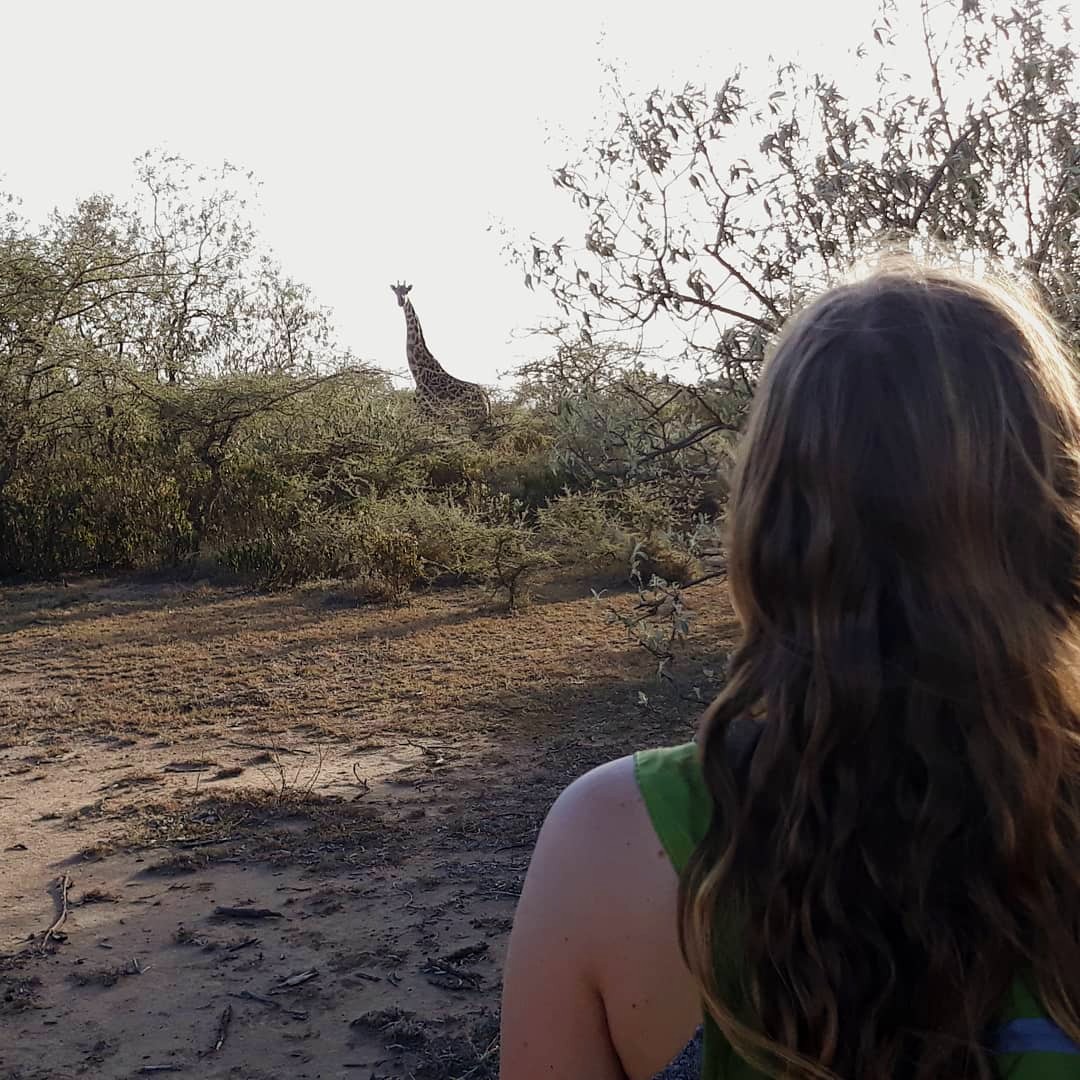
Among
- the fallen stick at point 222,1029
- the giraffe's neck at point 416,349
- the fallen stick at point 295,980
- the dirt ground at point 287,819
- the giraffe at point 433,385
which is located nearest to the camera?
the fallen stick at point 222,1029

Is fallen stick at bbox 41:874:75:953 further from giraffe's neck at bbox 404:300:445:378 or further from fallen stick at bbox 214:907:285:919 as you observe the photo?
giraffe's neck at bbox 404:300:445:378

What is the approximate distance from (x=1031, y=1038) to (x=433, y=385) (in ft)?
42.2

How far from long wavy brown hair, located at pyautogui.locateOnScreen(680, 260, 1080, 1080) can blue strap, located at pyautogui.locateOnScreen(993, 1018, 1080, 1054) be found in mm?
11

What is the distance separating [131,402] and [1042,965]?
11.1 meters

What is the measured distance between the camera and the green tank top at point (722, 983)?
0.87 metres

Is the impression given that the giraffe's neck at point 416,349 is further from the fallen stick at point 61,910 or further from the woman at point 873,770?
the woman at point 873,770

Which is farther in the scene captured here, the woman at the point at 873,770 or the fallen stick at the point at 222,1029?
the fallen stick at the point at 222,1029

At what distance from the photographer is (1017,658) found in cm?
93

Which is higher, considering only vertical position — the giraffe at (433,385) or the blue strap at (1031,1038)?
the giraffe at (433,385)

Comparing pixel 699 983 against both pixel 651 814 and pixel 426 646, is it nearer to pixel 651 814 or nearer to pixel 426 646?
pixel 651 814

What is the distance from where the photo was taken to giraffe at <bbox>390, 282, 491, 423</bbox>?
12562 mm

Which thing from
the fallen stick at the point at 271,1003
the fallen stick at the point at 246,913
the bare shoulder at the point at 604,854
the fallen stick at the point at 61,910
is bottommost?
the fallen stick at the point at 271,1003

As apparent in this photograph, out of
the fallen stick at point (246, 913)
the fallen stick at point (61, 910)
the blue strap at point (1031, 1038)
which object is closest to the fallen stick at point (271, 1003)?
the fallen stick at point (246, 913)

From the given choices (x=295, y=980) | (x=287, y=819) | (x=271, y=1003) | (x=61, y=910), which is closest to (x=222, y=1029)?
(x=271, y=1003)
